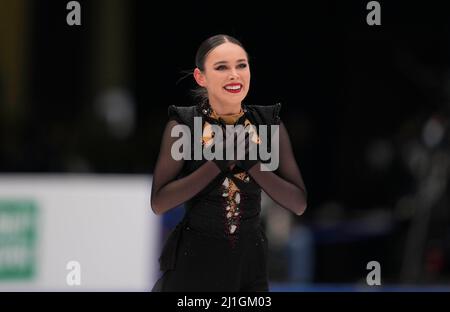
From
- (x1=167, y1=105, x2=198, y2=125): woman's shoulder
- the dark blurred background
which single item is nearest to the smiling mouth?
(x1=167, y1=105, x2=198, y2=125): woman's shoulder

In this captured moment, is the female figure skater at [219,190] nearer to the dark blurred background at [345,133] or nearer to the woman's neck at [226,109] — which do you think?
the woman's neck at [226,109]

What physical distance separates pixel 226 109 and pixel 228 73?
9cm

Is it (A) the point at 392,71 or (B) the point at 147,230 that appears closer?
(B) the point at 147,230

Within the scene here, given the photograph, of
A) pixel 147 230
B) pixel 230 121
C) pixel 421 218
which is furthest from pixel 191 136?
pixel 421 218

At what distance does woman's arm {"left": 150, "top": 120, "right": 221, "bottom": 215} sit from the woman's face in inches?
5.4

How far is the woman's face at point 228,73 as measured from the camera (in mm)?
2258

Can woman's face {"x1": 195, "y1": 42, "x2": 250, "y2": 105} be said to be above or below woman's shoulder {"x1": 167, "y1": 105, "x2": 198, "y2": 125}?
above

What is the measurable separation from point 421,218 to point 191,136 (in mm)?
7576

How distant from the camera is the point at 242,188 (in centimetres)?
229

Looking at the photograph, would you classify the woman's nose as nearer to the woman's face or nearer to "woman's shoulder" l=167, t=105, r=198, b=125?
the woman's face

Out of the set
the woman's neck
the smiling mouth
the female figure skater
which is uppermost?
the smiling mouth

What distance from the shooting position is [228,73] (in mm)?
2266

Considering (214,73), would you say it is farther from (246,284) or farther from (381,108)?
(381,108)

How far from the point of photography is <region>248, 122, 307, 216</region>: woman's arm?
7.30 feet
